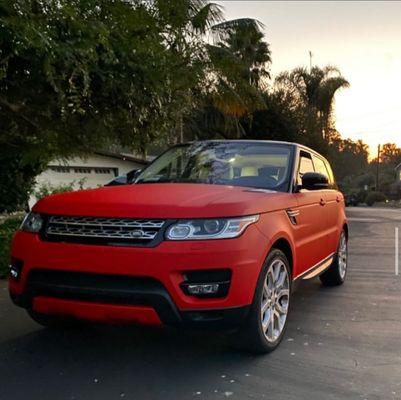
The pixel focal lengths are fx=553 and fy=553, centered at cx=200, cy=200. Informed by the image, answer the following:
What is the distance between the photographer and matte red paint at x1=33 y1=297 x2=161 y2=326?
3.87 meters

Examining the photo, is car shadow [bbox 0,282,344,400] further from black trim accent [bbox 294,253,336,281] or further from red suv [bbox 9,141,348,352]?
black trim accent [bbox 294,253,336,281]

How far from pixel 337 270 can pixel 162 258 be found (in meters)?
4.06

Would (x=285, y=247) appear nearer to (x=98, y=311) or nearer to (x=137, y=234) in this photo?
(x=137, y=234)

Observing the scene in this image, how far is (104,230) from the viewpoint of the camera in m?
4.02

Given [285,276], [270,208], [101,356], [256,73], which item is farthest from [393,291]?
[256,73]

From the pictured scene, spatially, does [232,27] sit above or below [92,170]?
above

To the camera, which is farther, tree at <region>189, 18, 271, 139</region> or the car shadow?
tree at <region>189, 18, 271, 139</region>

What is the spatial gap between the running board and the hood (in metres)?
1.03

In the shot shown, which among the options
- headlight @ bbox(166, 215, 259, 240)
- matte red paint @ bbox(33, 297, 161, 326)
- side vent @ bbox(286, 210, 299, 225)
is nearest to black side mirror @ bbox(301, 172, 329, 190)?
side vent @ bbox(286, 210, 299, 225)

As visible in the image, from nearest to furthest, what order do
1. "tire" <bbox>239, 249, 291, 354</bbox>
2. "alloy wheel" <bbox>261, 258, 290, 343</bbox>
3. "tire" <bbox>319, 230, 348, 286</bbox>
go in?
"tire" <bbox>239, 249, 291, 354</bbox>
"alloy wheel" <bbox>261, 258, 290, 343</bbox>
"tire" <bbox>319, 230, 348, 286</bbox>

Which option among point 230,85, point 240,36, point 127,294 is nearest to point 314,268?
point 127,294

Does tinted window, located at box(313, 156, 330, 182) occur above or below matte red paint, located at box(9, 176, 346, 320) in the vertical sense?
above

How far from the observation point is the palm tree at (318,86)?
3416 centimetres

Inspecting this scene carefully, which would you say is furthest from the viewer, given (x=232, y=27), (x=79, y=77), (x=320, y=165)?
(x=232, y=27)
